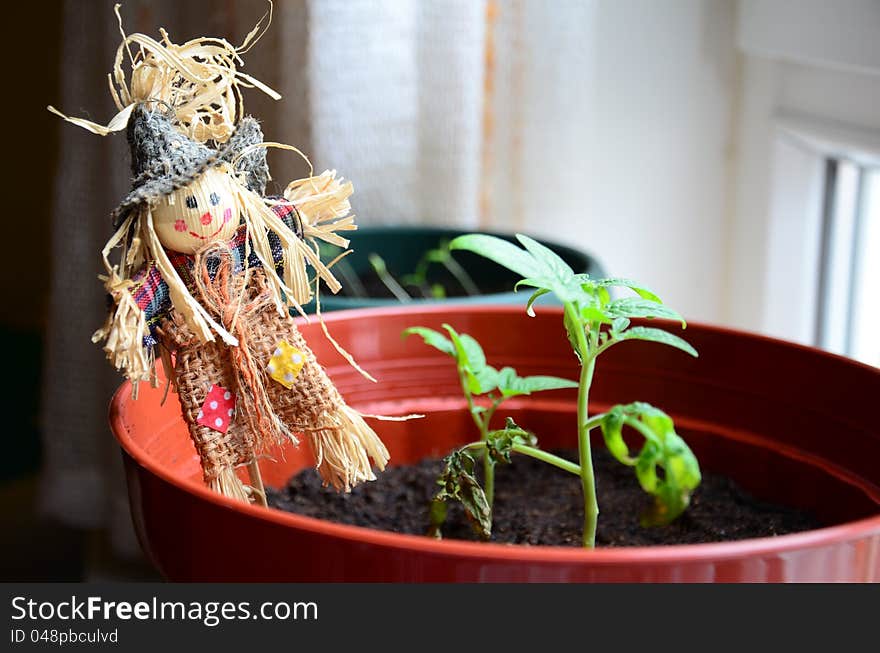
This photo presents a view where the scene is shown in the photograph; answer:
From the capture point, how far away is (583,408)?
0.48 meters

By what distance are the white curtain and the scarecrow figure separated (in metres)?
0.33

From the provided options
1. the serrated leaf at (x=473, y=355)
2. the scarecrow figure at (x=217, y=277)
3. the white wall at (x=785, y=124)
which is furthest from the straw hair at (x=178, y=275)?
the white wall at (x=785, y=124)

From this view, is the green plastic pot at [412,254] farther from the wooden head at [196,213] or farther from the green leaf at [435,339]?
the wooden head at [196,213]

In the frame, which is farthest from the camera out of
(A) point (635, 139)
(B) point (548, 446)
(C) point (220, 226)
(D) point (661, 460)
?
(A) point (635, 139)

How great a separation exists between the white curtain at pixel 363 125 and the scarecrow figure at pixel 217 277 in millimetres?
326

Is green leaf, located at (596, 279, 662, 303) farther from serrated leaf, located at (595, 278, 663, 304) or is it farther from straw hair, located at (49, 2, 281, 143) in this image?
straw hair, located at (49, 2, 281, 143)

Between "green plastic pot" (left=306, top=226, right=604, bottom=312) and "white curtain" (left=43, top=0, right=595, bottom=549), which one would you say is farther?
"green plastic pot" (left=306, top=226, right=604, bottom=312)

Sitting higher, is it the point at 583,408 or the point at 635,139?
the point at 635,139

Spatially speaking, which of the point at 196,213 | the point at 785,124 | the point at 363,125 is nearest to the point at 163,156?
the point at 196,213

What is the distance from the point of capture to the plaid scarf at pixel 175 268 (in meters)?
0.48

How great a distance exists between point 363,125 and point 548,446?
0.45m

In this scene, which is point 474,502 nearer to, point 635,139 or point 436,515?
point 436,515

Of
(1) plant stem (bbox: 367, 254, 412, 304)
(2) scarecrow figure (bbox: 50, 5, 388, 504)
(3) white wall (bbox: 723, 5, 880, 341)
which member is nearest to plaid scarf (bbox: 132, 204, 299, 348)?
(2) scarecrow figure (bbox: 50, 5, 388, 504)

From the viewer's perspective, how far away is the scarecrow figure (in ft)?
1.58
